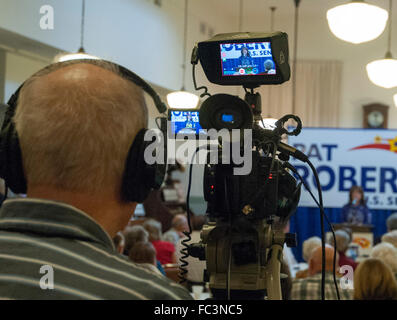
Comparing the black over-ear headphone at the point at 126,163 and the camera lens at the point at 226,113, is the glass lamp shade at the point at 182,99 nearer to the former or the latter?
the camera lens at the point at 226,113

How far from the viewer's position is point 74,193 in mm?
803

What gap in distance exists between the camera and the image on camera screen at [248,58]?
1.34 m

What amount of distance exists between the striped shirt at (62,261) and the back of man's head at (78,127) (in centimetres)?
5

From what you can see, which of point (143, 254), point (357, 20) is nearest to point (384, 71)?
point (357, 20)

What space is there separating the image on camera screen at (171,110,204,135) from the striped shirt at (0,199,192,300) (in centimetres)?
68

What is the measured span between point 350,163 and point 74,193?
7.01 meters

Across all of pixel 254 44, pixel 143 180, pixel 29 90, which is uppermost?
pixel 254 44

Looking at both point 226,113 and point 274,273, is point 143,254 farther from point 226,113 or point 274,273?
point 226,113

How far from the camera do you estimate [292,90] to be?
11.4m

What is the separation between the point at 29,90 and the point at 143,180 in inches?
9.2

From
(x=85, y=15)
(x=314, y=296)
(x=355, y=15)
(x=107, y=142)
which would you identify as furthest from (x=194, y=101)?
(x=107, y=142)

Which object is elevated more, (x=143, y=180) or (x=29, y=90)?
(x=29, y=90)

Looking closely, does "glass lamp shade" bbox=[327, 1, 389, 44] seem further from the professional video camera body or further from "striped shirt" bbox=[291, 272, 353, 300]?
the professional video camera body
